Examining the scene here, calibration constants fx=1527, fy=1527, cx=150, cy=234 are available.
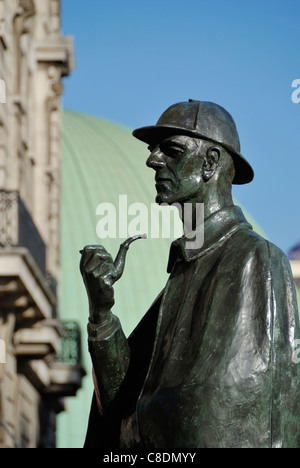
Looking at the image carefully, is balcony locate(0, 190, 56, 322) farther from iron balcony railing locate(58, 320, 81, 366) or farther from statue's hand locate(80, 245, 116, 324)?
statue's hand locate(80, 245, 116, 324)

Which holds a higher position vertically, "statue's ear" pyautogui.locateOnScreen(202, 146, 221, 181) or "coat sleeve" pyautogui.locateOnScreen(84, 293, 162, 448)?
"statue's ear" pyautogui.locateOnScreen(202, 146, 221, 181)

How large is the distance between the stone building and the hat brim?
1496 centimetres

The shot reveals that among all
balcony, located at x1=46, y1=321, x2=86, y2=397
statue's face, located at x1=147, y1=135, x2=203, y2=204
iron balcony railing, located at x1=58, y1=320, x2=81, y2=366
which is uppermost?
statue's face, located at x1=147, y1=135, x2=203, y2=204

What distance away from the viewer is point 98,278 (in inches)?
231

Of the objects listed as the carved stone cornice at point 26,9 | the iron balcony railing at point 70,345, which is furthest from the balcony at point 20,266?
the iron balcony railing at point 70,345

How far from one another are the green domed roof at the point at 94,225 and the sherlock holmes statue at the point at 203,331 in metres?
30.2

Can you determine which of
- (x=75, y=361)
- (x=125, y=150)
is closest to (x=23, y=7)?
(x=75, y=361)

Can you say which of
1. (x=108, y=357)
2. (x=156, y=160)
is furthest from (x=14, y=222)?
(x=108, y=357)

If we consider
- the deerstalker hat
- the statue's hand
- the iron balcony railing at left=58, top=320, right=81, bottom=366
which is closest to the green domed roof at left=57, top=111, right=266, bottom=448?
the iron balcony railing at left=58, top=320, right=81, bottom=366

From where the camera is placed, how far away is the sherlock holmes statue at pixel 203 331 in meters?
5.50

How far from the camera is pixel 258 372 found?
18.2ft

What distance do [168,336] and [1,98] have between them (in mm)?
→ 18108

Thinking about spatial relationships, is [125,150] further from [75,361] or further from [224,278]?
[224,278]

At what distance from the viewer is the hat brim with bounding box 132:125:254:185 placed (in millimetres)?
6109
